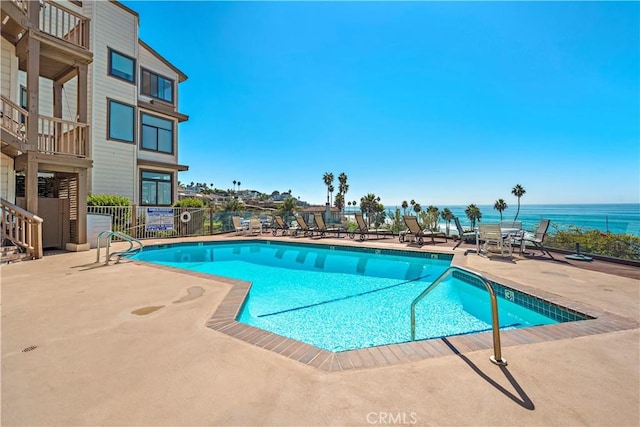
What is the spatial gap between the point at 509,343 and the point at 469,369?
0.87 m

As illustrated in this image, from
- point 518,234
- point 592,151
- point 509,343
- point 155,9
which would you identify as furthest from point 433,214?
point 592,151

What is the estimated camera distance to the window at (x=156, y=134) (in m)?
14.4

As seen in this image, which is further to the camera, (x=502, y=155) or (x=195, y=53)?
(x=502, y=155)

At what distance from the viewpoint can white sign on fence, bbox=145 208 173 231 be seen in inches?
485

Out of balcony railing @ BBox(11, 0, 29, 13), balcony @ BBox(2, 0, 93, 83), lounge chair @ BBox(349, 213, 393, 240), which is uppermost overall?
balcony railing @ BBox(11, 0, 29, 13)

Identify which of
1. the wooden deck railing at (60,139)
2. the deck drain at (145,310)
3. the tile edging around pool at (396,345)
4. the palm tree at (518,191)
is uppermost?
the palm tree at (518,191)

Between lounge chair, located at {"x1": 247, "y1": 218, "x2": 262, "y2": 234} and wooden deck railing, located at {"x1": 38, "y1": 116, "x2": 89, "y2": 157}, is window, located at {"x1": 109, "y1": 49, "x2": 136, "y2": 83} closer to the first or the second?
wooden deck railing, located at {"x1": 38, "y1": 116, "x2": 89, "y2": 157}

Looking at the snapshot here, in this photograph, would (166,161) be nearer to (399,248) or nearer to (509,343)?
(399,248)

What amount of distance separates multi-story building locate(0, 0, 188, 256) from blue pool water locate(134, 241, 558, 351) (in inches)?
140

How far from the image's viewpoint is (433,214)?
18.4 m

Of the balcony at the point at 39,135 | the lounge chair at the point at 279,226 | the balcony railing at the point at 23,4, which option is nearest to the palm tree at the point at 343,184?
the lounge chair at the point at 279,226

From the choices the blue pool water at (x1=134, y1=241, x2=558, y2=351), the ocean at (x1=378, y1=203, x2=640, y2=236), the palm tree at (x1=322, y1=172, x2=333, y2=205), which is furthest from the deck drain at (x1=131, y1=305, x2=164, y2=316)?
the palm tree at (x1=322, y1=172, x2=333, y2=205)

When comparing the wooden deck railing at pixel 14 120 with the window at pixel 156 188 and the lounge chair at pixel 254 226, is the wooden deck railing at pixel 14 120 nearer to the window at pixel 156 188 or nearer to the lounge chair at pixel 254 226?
the window at pixel 156 188

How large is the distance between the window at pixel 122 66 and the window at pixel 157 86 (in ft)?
2.45
